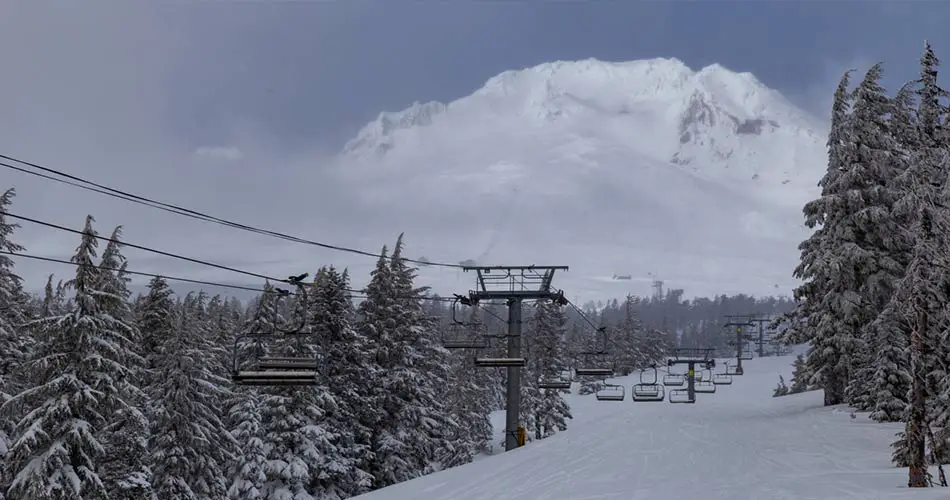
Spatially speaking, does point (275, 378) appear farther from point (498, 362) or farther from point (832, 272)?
point (832, 272)

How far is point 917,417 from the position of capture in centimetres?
1670

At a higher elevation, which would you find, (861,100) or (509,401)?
(861,100)

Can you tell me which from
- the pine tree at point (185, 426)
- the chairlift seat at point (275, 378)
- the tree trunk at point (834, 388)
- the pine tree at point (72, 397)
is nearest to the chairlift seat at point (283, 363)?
the chairlift seat at point (275, 378)

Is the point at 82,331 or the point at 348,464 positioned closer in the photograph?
the point at 82,331

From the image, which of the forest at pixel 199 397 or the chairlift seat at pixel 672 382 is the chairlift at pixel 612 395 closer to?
the chairlift seat at pixel 672 382

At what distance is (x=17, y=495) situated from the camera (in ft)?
70.2

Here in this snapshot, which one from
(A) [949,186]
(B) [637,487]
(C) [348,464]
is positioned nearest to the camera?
(A) [949,186]

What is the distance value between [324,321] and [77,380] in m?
12.8

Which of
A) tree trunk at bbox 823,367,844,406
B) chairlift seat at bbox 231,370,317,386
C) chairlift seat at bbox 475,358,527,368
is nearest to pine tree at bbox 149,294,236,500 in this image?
chairlift seat at bbox 475,358,527,368

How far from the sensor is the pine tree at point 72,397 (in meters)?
21.2

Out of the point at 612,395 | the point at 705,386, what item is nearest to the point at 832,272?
the point at 612,395

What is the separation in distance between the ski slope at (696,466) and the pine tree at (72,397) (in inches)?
391

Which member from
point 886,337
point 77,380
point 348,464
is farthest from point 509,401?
point 77,380

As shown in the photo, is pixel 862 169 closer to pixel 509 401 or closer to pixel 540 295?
pixel 540 295
